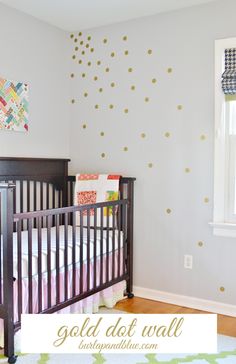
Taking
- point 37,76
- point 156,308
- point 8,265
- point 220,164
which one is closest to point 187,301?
point 156,308

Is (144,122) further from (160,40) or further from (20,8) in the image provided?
(20,8)

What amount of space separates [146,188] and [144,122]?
53 centimetres

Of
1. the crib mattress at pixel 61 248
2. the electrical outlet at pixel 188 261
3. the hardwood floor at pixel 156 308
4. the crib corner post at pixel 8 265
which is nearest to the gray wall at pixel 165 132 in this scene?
the electrical outlet at pixel 188 261

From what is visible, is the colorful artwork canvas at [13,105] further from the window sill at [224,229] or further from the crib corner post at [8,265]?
the window sill at [224,229]

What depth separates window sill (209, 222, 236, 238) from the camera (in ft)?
9.29

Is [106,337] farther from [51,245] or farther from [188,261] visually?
[188,261]

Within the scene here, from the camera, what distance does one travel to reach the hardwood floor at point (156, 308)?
8.91 ft

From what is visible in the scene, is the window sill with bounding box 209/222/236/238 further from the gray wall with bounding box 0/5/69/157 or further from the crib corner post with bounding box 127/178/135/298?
the gray wall with bounding box 0/5/69/157

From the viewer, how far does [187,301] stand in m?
3.05

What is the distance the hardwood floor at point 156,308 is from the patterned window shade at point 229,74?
158 cm

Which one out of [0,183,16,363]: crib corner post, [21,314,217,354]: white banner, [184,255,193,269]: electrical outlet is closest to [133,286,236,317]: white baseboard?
[184,255,193,269]: electrical outlet

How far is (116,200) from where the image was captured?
306 cm

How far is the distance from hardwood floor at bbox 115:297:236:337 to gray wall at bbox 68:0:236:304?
0.45 ft

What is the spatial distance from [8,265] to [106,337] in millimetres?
719
